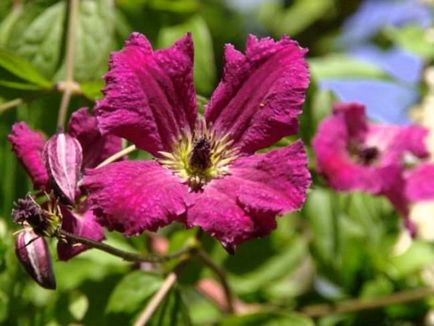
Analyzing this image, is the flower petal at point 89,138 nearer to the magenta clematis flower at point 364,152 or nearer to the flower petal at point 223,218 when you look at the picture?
the flower petal at point 223,218

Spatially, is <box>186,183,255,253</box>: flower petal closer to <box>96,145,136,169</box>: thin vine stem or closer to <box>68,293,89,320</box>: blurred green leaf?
<box>96,145,136,169</box>: thin vine stem

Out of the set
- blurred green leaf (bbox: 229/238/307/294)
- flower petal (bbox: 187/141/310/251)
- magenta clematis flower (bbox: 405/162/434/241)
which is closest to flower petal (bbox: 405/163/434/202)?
magenta clematis flower (bbox: 405/162/434/241)

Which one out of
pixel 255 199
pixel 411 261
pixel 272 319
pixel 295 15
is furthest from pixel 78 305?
pixel 295 15

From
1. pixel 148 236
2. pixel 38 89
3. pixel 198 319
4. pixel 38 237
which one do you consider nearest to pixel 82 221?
pixel 38 237

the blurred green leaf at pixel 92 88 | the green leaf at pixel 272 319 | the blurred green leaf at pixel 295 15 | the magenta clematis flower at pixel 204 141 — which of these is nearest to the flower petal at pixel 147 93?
the magenta clematis flower at pixel 204 141

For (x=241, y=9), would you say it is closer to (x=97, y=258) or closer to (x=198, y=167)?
(x=97, y=258)

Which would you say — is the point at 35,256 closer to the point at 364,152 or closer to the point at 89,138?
the point at 89,138

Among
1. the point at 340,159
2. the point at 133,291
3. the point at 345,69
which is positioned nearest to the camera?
the point at 133,291
